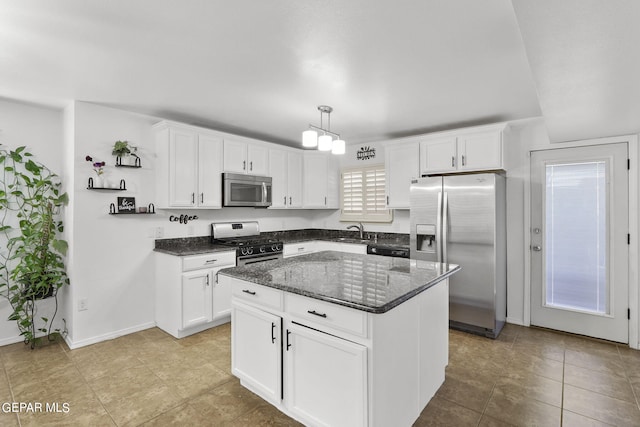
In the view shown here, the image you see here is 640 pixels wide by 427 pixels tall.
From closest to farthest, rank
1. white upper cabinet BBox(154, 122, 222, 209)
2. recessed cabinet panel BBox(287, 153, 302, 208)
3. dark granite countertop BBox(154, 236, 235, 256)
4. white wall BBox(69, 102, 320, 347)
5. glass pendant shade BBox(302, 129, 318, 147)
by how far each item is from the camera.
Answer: glass pendant shade BBox(302, 129, 318, 147)
white wall BBox(69, 102, 320, 347)
dark granite countertop BBox(154, 236, 235, 256)
white upper cabinet BBox(154, 122, 222, 209)
recessed cabinet panel BBox(287, 153, 302, 208)

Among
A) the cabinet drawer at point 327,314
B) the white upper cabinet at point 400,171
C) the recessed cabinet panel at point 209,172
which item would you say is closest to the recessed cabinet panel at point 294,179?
the recessed cabinet panel at point 209,172

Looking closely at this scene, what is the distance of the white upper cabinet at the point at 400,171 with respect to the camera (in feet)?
13.7

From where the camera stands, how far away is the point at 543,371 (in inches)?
104

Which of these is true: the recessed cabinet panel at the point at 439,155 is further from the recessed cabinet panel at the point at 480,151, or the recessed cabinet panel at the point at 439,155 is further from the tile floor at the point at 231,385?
the tile floor at the point at 231,385

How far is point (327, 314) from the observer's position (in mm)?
A: 1712

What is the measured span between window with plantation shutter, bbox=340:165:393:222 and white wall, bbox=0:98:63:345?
3.67m

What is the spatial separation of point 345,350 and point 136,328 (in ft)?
9.62

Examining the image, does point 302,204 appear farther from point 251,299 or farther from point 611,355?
point 611,355

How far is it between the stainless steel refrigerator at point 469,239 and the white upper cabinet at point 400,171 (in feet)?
1.49

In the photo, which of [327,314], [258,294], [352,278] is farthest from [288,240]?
[327,314]

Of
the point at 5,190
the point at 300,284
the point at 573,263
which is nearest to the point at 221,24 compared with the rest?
the point at 300,284

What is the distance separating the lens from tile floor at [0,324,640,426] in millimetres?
2062

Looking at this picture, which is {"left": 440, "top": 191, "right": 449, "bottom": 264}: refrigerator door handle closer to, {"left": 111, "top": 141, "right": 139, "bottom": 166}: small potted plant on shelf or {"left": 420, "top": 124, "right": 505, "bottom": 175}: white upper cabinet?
{"left": 420, "top": 124, "right": 505, "bottom": 175}: white upper cabinet

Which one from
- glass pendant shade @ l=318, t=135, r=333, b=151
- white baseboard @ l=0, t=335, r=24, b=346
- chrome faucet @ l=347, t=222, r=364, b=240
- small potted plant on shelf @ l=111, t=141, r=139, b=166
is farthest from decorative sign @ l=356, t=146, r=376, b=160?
white baseboard @ l=0, t=335, r=24, b=346
